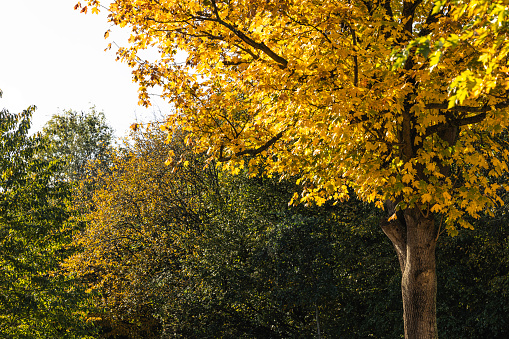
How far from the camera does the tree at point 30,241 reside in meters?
11.5

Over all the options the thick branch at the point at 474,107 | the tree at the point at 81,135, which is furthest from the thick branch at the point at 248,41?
the tree at the point at 81,135

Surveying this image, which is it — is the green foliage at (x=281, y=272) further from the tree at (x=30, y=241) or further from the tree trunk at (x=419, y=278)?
the tree trunk at (x=419, y=278)

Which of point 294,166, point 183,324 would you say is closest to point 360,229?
point 183,324

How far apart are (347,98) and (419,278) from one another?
9.77 feet

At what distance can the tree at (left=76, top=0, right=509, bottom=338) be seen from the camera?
630cm

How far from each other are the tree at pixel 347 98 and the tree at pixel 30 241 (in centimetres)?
623

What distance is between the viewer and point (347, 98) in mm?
6258

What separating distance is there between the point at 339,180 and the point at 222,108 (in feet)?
7.94

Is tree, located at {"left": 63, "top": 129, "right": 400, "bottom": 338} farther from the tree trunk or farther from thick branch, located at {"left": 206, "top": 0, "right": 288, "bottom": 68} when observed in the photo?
thick branch, located at {"left": 206, "top": 0, "right": 288, "bottom": 68}

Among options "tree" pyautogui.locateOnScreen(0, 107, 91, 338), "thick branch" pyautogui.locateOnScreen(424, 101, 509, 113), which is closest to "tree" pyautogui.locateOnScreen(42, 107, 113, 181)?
"tree" pyautogui.locateOnScreen(0, 107, 91, 338)

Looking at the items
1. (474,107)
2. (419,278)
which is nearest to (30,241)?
(419,278)

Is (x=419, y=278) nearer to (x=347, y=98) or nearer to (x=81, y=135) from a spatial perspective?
(x=347, y=98)

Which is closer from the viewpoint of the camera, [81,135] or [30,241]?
[30,241]

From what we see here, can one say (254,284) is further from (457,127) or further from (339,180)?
(457,127)
